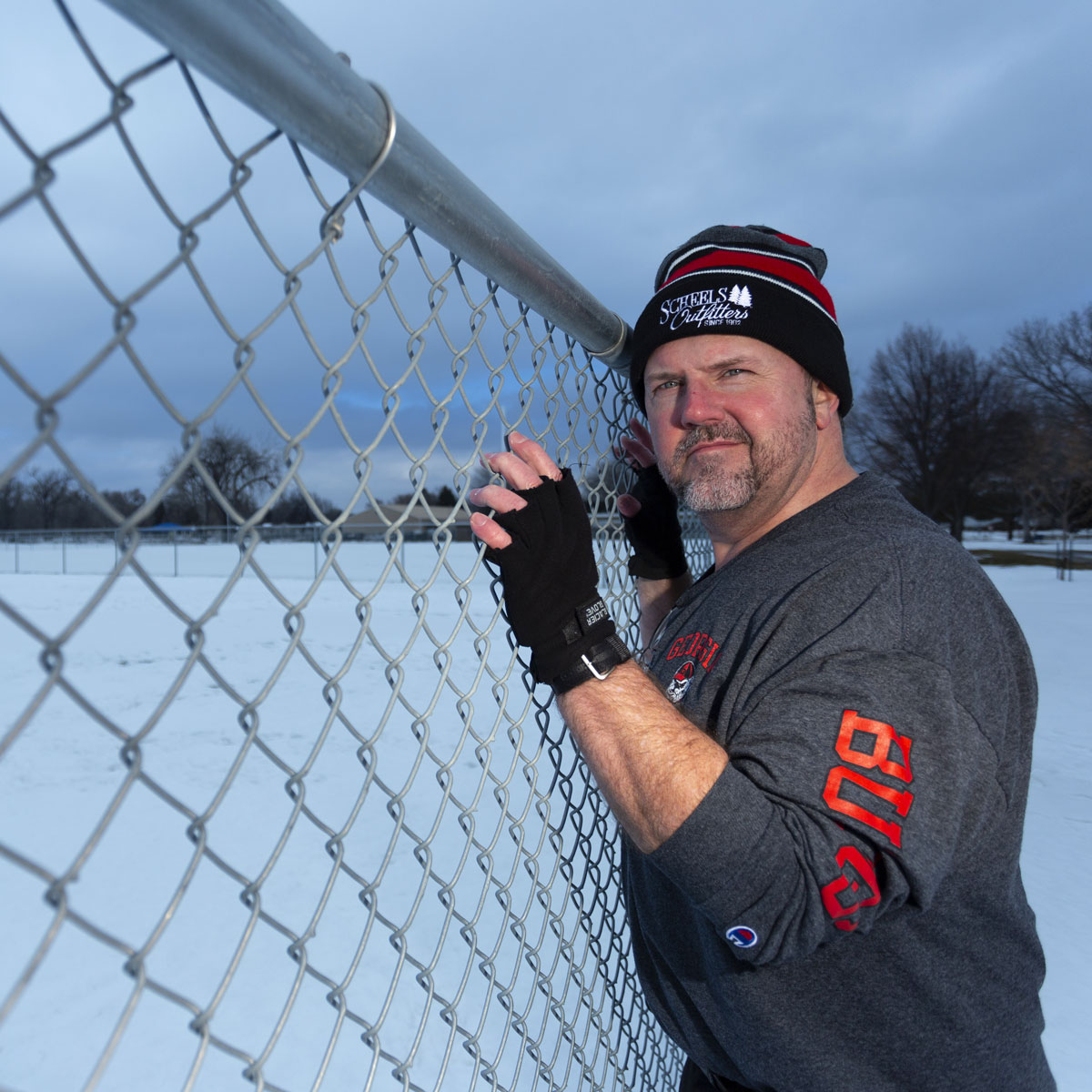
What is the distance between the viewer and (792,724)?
1275mm

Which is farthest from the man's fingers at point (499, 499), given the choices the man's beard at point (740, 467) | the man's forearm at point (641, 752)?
the man's beard at point (740, 467)

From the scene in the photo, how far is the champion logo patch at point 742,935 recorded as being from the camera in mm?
1230

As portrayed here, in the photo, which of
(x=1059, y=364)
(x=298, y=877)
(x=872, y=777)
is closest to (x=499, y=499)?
(x=872, y=777)

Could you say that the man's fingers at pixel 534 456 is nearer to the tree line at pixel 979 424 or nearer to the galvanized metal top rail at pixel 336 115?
the galvanized metal top rail at pixel 336 115

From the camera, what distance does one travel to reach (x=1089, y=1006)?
3002mm

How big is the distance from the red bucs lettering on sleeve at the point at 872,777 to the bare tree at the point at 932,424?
3435 cm

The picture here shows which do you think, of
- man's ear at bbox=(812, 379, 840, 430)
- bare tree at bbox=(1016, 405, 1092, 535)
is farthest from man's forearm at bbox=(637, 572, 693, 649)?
bare tree at bbox=(1016, 405, 1092, 535)

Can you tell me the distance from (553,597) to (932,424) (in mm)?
37027

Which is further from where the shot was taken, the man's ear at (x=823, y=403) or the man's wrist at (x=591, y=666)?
the man's ear at (x=823, y=403)

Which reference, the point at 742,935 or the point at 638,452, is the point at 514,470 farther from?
the point at 638,452

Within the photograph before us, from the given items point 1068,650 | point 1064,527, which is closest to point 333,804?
point 1068,650

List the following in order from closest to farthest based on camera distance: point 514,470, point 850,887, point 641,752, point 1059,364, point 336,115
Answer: point 336,115 < point 850,887 < point 641,752 < point 514,470 < point 1059,364

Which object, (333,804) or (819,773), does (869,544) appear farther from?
(333,804)

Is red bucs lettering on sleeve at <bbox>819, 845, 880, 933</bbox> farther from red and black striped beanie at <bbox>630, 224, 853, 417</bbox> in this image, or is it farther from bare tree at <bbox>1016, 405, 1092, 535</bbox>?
bare tree at <bbox>1016, 405, 1092, 535</bbox>
